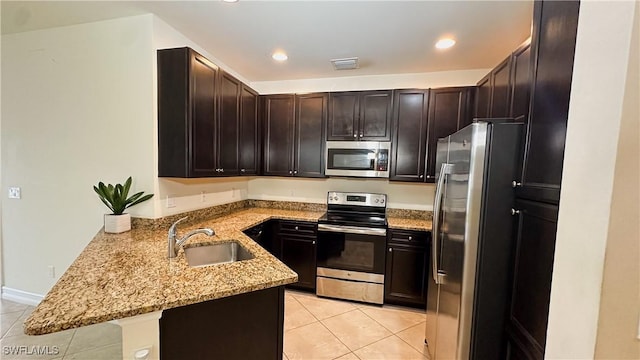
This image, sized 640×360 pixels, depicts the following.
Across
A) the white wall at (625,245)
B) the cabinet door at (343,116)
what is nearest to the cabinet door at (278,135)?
the cabinet door at (343,116)

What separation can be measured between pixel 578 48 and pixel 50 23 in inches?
145

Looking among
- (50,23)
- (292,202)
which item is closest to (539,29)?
(292,202)

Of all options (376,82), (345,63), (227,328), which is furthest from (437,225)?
(376,82)

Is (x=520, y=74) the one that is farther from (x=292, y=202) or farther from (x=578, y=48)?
(x=292, y=202)

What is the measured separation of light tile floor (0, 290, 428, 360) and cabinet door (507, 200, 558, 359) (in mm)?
1235

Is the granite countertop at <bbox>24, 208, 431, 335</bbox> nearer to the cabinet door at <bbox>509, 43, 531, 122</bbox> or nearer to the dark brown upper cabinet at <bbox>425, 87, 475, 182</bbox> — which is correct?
the cabinet door at <bbox>509, 43, 531, 122</bbox>

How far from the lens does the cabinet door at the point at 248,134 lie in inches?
118

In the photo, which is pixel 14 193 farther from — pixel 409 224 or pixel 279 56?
pixel 409 224

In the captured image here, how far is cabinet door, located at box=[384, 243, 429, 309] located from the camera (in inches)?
110

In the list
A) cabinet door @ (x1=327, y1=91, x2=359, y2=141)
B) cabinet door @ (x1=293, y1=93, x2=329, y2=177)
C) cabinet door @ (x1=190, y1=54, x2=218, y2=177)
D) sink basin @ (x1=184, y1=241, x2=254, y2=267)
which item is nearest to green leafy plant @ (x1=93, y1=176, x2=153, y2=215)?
cabinet door @ (x1=190, y1=54, x2=218, y2=177)

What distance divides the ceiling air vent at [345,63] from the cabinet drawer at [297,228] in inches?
74.9

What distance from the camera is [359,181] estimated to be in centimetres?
349

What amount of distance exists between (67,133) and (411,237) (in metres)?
3.59

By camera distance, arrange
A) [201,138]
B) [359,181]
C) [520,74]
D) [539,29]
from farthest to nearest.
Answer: [359,181], [201,138], [520,74], [539,29]
